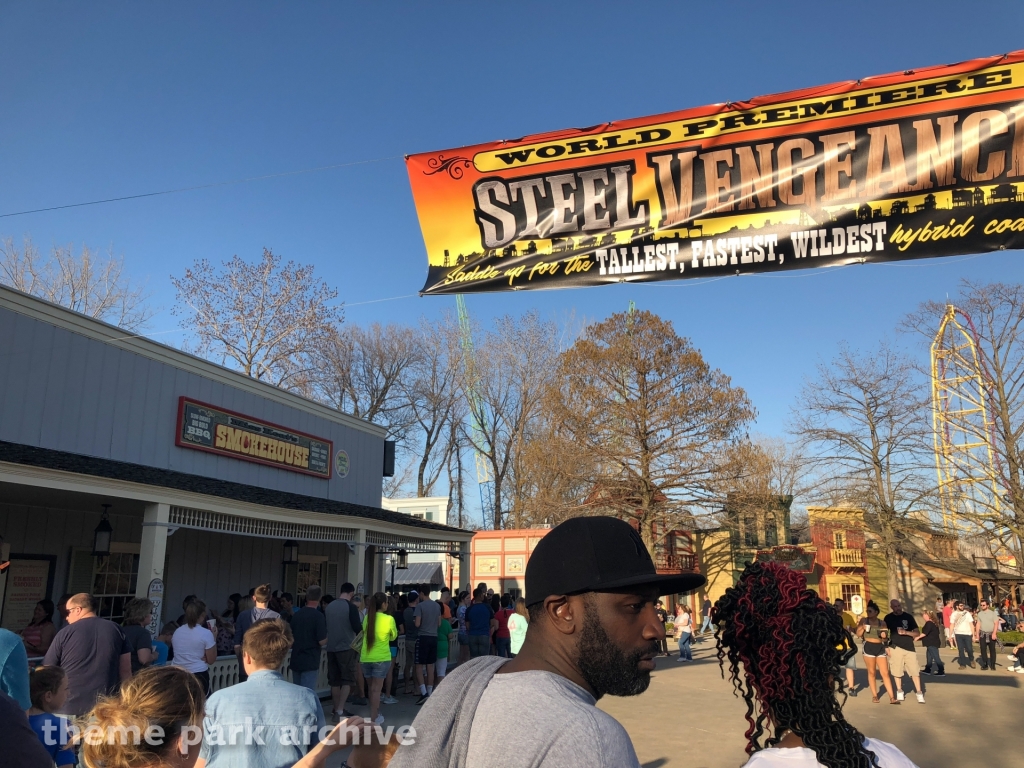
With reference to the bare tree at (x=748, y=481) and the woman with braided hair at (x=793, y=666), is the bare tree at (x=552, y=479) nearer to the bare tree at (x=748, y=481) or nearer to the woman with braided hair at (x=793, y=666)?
the bare tree at (x=748, y=481)

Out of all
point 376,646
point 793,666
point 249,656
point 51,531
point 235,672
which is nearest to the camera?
point 793,666

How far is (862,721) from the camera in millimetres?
10727

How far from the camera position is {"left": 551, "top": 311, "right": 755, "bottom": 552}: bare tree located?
30.2m

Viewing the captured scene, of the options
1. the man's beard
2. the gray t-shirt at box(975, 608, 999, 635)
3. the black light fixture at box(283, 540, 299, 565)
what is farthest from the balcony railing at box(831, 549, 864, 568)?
the man's beard

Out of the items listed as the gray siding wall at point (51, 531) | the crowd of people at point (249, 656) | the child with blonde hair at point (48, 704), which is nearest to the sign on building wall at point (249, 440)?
the gray siding wall at point (51, 531)

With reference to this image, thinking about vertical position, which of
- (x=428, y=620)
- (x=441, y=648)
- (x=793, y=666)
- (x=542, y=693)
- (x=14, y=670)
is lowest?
(x=441, y=648)

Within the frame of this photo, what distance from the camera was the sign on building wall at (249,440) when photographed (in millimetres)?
14516

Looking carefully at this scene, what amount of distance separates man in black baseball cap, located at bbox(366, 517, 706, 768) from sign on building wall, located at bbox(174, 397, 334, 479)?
14009 millimetres

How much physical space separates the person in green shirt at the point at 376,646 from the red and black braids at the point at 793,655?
7889 millimetres

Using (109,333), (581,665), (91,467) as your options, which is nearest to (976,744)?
(581,665)

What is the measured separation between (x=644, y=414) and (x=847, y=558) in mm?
14283

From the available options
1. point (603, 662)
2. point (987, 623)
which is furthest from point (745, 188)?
point (987, 623)

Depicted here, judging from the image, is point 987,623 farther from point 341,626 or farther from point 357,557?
point 341,626

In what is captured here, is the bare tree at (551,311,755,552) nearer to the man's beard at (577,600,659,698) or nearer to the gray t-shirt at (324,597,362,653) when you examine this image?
the gray t-shirt at (324,597,362,653)
